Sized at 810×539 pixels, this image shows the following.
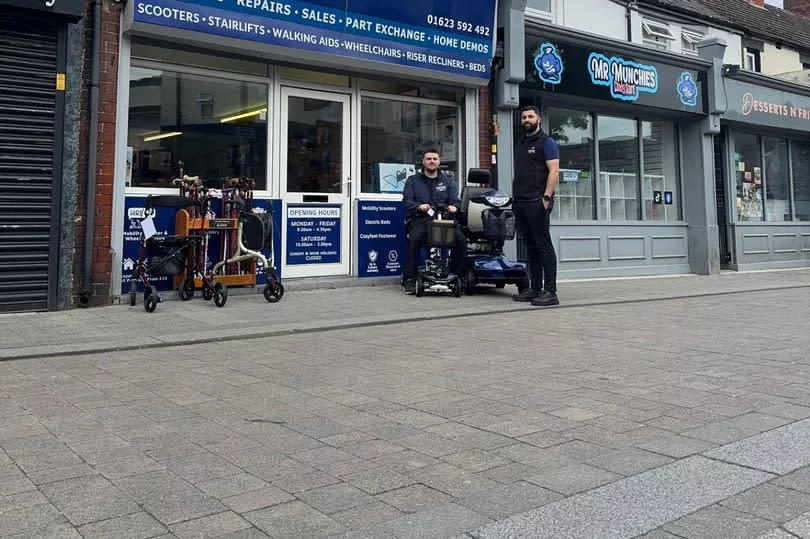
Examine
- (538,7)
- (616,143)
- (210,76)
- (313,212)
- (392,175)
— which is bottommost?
(313,212)

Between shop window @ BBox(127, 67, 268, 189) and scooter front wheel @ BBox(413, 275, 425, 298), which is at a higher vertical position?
shop window @ BBox(127, 67, 268, 189)

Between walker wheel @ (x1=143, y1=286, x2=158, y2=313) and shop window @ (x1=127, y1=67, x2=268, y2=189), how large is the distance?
1.72 m

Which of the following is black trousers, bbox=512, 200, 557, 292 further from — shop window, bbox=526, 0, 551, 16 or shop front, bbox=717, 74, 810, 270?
shop front, bbox=717, 74, 810, 270

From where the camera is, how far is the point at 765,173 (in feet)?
54.7

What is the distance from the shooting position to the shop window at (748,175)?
15953mm

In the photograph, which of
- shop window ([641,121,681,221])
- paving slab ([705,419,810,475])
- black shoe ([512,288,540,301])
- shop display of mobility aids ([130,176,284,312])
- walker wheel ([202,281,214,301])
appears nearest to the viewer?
paving slab ([705,419,810,475])

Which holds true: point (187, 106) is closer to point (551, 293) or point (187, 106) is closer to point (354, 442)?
point (551, 293)

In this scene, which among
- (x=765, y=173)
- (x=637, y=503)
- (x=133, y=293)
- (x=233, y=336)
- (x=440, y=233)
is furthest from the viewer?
(x=765, y=173)

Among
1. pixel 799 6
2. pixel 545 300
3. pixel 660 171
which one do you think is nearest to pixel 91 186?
pixel 545 300

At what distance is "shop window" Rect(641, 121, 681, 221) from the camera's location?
1427 cm

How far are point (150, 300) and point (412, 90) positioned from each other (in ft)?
18.3

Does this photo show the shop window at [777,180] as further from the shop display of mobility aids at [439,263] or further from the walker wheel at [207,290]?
the walker wheel at [207,290]

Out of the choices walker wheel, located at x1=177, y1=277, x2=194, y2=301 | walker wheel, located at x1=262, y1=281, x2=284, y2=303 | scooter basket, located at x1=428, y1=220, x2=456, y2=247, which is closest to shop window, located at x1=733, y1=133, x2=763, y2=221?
scooter basket, located at x1=428, y1=220, x2=456, y2=247

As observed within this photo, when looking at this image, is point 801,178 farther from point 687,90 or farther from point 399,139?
point 399,139
